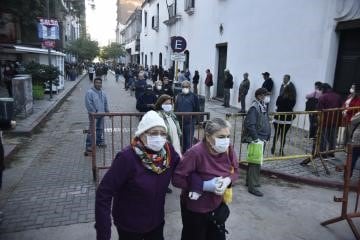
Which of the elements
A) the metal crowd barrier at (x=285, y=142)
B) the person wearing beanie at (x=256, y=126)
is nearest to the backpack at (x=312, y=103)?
the metal crowd barrier at (x=285, y=142)

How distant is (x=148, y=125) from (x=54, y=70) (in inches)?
603

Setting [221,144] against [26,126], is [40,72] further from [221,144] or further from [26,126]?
[221,144]

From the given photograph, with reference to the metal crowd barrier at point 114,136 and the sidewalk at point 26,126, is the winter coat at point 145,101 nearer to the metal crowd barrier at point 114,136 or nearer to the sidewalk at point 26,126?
the metal crowd barrier at point 114,136

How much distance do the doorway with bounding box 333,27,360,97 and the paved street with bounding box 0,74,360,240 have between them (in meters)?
4.20

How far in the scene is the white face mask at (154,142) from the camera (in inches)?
98.7

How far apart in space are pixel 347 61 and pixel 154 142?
27.1 ft

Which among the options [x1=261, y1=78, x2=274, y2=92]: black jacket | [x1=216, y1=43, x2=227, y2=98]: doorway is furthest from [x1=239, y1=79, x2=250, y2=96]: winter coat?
[x1=216, y1=43, x2=227, y2=98]: doorway

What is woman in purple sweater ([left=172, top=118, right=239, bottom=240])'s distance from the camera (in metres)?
2.83

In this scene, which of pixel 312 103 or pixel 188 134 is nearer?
pixel 188 134

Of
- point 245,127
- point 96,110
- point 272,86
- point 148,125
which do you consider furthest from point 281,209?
point 272,86

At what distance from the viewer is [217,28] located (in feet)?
57.3

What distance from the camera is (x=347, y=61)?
9117 millimetres

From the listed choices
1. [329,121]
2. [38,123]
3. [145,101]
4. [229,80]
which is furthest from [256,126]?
[229,80]

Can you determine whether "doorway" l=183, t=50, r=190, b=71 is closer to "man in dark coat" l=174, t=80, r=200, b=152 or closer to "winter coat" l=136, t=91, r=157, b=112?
"winter coat" l=136, t=91, r=157, b=112
